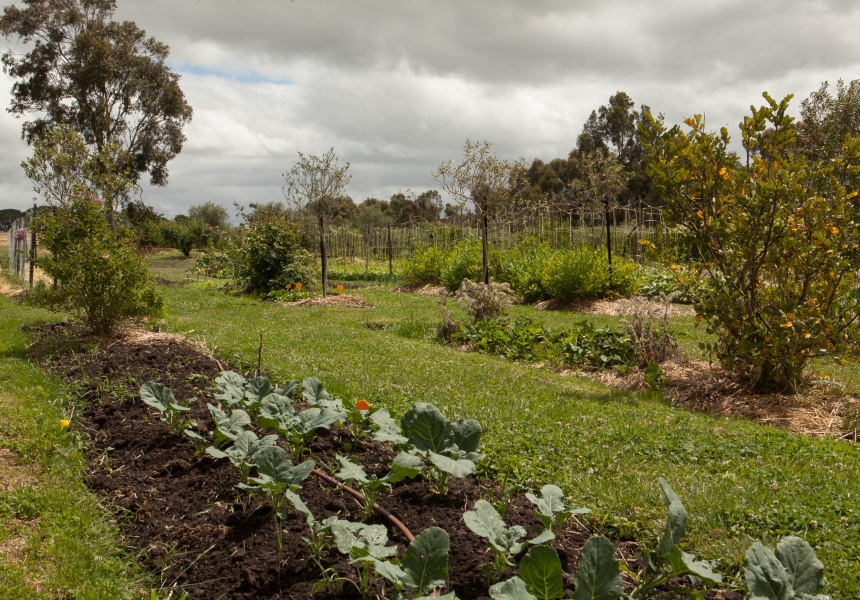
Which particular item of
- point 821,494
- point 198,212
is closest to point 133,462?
point 821,494

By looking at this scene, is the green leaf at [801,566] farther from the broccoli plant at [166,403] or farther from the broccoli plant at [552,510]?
the broccoli plant at [166,403]

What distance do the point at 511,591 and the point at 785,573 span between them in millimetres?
850

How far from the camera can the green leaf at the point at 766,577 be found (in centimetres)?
196

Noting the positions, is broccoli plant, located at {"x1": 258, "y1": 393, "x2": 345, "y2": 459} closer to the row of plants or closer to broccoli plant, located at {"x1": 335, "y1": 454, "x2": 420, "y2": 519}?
the row of plants

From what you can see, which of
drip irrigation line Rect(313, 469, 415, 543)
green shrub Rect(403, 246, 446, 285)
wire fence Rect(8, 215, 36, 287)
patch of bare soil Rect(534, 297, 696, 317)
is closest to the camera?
drip irrigation line Rect(313, 469, 415, 543)

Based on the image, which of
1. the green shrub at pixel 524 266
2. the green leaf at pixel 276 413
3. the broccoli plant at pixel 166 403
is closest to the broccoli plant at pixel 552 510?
the green leaf at pixel 276 413

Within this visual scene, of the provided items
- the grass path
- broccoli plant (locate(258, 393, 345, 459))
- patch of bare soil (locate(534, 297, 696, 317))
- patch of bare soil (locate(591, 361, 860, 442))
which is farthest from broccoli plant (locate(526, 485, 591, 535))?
patch of bare soil (locate(534, 297, 696, 317))

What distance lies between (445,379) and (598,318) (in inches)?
227

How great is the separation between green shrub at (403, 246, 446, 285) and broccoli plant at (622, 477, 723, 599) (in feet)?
47.9

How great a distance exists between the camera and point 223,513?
3.17 m

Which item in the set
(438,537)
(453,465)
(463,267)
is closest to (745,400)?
(453,465)

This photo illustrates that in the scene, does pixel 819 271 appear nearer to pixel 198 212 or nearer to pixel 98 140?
pixel 98 140

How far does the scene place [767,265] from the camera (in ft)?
18.2

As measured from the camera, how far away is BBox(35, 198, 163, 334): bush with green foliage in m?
7.08
